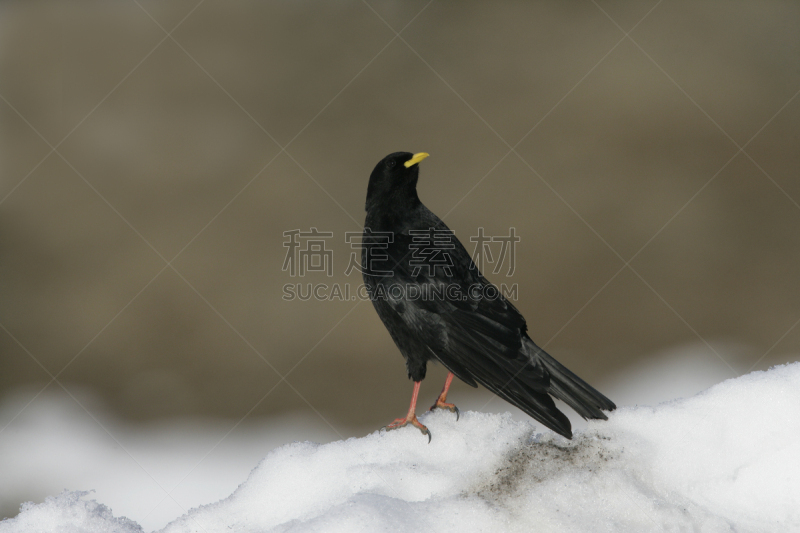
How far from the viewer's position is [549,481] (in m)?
2.61

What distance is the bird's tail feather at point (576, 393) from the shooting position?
309 centimetres

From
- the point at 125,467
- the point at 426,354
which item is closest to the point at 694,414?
the point at 426,354

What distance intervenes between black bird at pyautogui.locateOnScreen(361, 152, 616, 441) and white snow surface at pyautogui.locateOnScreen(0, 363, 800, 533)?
0.21 m

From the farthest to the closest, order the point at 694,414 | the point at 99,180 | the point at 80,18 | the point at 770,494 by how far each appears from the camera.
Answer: the point at 80,18
the point at 99,180
the point at 694,414
the point at 770,494

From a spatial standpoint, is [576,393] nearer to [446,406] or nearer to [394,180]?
[446,406]

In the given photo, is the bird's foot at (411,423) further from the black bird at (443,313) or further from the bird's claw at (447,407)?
the bird's claw at (447,407)

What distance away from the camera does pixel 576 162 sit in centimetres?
1237

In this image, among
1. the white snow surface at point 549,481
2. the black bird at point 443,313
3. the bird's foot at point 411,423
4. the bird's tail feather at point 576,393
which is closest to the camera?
the white snow surface at point 549,481

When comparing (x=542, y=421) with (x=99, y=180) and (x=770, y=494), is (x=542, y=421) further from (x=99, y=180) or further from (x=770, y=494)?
(x=99, y=180)

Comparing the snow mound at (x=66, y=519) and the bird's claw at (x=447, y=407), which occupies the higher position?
the bird's claw at (x=447, y=407)

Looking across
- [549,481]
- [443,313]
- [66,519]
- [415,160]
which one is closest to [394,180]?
[415,160]

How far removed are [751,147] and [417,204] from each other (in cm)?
1086

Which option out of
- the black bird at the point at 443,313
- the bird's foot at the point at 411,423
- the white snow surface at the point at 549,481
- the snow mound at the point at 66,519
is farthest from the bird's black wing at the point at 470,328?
the snow mound at the point at 66,519

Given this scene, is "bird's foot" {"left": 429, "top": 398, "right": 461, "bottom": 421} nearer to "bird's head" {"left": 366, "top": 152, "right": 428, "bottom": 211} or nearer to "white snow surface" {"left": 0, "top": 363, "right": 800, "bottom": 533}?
"white snow surface" {"left": 0, "top": 363, "right": 800, "bottom": 533}
